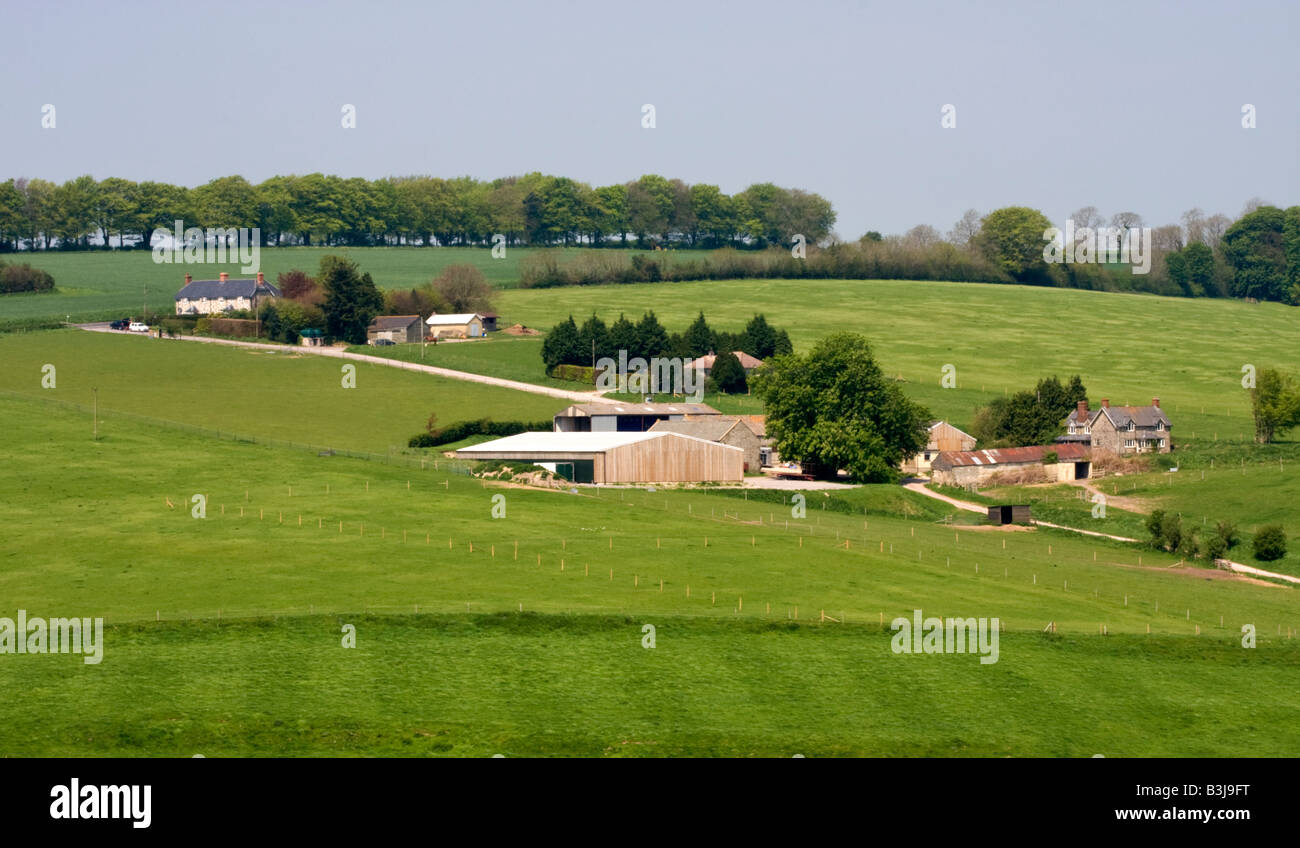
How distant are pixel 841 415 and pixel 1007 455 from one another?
13221 mm

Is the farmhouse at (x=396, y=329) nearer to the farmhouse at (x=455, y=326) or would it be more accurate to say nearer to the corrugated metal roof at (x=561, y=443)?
the farmhouse at (x=455, y=326)

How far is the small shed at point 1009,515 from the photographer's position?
90625 mm

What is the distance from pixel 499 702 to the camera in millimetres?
49312

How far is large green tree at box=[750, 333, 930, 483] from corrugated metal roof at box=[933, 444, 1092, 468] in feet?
9.03

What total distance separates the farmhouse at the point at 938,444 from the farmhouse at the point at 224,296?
8496 cm

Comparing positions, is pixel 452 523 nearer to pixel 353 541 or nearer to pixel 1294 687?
pixel 353 541

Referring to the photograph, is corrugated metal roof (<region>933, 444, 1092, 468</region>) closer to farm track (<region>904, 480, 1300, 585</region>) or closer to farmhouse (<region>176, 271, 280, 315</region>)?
farm track (<region>904, 480, 1300, 585</region>)

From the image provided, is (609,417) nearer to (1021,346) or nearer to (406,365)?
(406,365)

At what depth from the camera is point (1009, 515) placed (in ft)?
298

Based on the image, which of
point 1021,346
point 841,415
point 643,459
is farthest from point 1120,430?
point 1021,346

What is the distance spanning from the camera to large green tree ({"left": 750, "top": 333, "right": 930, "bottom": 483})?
4107 inches

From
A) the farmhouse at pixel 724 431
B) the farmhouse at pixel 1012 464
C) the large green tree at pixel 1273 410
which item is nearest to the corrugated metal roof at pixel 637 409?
the farmhouse at pixel 724 431
